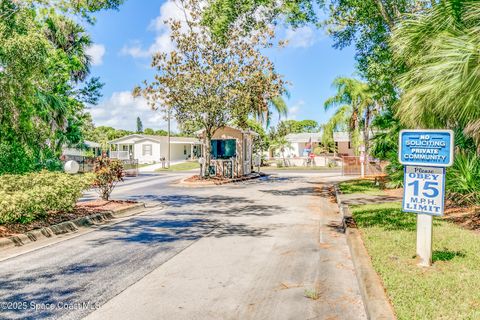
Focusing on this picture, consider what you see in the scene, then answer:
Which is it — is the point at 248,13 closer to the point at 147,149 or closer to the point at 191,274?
the point at 191,274

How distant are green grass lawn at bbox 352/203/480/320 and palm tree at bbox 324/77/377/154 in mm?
21447

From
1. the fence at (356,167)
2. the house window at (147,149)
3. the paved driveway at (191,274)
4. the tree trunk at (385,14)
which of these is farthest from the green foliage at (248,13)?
the house window at (147,149)

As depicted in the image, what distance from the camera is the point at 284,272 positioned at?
571cm

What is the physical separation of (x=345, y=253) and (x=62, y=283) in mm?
4536

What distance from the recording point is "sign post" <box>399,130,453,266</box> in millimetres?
5180

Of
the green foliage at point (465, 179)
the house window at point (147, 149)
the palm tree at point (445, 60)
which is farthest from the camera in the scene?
the house window at point (147, 149)

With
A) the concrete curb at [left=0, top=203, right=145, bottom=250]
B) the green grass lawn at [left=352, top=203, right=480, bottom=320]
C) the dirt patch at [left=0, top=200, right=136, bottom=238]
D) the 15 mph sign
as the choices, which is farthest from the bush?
the 15 mph sign

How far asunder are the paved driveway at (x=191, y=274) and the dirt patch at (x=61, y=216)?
41.6 inches

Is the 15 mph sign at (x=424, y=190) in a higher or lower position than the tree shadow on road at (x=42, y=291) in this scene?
higher

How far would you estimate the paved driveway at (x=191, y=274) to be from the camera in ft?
14.4

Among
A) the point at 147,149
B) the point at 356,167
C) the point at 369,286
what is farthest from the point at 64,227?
the point at 147,149

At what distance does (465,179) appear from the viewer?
9797mm

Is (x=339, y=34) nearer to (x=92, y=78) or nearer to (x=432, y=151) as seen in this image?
(x=432, y=151)

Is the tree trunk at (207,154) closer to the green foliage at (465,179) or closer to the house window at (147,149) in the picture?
the green foliage at (465,179)
